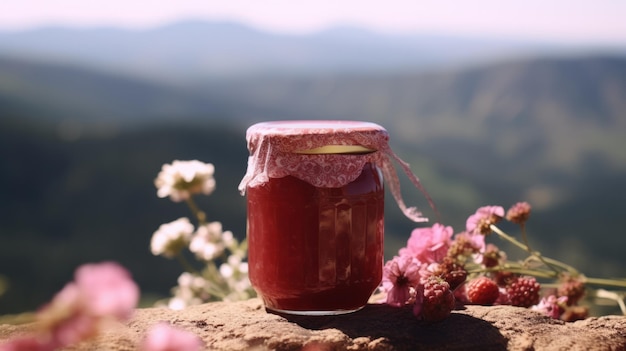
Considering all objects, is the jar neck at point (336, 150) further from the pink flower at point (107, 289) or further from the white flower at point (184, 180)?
the pink flower at point (107, 289)

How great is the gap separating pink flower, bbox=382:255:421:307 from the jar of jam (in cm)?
9

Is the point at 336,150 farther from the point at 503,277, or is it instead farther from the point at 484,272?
the point at 503,277

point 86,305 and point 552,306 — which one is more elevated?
point 86,305

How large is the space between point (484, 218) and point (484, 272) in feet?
0.64

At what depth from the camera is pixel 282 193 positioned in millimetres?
2137

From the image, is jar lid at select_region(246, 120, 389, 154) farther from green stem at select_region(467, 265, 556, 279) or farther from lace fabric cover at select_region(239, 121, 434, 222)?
green stem at select_region(467, 265, 556, 279)

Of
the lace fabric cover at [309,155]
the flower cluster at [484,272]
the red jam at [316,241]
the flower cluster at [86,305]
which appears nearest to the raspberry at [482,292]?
the flower cluster at [484,272]

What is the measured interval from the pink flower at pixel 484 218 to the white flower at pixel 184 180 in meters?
1.13

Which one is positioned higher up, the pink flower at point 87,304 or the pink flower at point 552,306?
the pink flower at point 87,304

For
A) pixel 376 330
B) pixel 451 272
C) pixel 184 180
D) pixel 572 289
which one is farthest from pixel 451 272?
pixel 184 180

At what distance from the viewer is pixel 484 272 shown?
2.54m

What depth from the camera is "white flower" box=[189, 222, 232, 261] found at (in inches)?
132

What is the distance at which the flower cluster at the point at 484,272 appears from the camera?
2.36 meters

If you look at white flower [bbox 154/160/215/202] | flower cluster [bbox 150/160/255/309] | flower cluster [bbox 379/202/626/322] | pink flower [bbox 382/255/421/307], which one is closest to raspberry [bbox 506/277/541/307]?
flower cluster [bbox 379/202/626/322]
